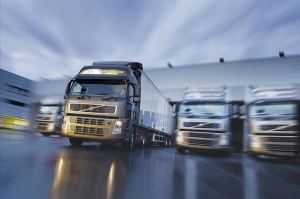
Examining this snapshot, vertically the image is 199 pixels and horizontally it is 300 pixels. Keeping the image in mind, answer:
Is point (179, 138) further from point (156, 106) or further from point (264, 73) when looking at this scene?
point (264, 73)

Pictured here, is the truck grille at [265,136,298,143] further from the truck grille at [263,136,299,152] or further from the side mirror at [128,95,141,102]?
the side mirror at [128,95,141,102]

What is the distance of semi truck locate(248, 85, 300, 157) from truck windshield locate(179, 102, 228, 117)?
1.40 meters

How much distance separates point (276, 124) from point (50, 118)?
14308 millimetres

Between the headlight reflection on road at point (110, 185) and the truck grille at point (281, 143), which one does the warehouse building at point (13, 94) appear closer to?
the truck grille at point (281, 143)

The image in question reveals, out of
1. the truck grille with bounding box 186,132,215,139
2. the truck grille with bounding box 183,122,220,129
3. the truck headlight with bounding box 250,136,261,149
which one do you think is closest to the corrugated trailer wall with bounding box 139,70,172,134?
the truck grille with bounding box 183,122,220,129

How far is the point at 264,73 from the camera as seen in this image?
2612cm

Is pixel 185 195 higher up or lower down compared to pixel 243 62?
lower down

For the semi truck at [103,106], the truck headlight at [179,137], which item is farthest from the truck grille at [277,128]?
the semi truck at [103,106]

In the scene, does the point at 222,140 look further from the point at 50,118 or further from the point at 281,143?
the point at 50,118

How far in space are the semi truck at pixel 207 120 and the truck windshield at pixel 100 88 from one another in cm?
349

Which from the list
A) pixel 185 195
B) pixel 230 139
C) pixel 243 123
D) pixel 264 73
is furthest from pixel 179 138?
pixel 264 73

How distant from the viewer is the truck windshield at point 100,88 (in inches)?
423

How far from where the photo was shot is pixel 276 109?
12664 mm

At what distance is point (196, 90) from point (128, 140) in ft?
14.4
